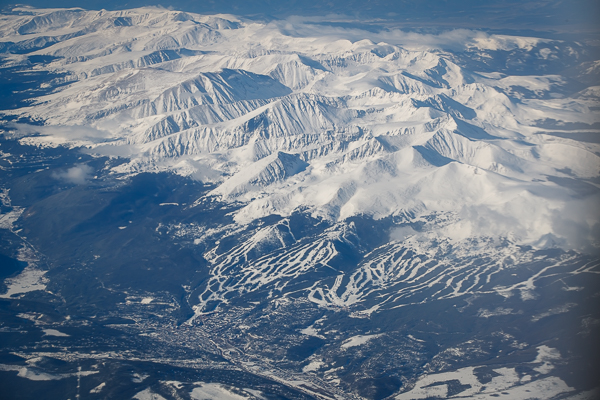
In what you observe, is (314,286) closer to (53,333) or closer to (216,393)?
(216,393)

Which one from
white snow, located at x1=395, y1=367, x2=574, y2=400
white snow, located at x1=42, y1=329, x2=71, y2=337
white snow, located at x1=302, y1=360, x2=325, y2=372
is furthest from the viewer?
white snow, located at x1=42, y1=329, x2=71, y2=337

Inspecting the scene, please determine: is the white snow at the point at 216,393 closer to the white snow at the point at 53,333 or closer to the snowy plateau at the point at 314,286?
the snowy plateau at the point at 314,286

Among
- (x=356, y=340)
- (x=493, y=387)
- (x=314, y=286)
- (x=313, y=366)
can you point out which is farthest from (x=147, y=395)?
(x=314, y=286)

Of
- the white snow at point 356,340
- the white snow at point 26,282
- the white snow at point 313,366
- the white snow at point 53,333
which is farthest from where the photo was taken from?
the white snow at point 26,282

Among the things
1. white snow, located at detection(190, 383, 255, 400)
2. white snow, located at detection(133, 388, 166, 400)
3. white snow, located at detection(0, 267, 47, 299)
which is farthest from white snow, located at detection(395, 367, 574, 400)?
white snow, located at detection(0, 267, 47, 299)

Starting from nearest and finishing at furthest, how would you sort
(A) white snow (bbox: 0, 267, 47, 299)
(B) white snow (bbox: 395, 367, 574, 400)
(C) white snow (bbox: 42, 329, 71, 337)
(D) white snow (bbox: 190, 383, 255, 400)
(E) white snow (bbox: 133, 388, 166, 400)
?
(E) white snow (bbox: 133, 388, 166, 400), (D) white snow (bbox: 190, 383, 255, 400), (B) white snow (bbox: 395, 367, 574, 400), (C) white snow (bbox: 42, 329, 71, 337), (A) white snow (bbox: 0, 267, 47, 299)

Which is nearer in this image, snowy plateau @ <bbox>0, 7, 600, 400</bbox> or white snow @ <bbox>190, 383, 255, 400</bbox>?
white snow @ <bbox>190, 383, 255, 400</bbox>

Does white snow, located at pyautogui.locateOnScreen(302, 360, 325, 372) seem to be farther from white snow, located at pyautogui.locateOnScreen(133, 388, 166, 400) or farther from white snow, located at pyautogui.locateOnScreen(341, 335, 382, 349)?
white snow, located at pyautogui.locateOnScreen(133, 388, 166, 400)

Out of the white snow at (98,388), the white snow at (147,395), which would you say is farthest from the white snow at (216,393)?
the white snow at (98,388)

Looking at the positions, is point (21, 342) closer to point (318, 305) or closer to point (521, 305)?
point (318, 305)

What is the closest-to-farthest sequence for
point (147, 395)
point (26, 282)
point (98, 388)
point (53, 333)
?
point (147, 395), point (98, 388), point (53, 333), point (26, 282)

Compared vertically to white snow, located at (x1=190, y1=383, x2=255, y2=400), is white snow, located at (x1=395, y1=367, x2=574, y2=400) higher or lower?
higher

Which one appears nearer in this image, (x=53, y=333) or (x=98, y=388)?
(x=98, y=388)
